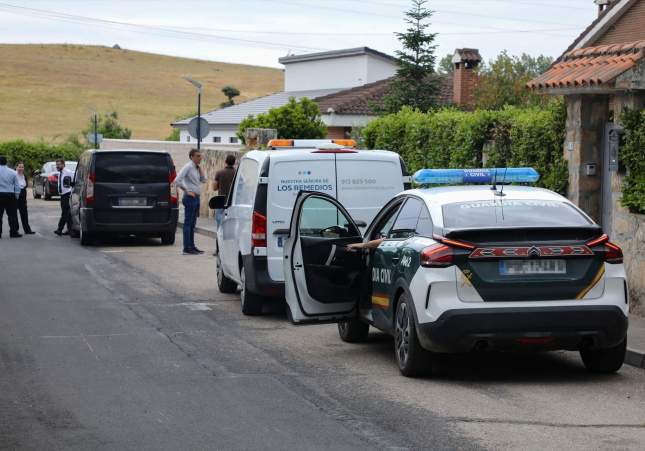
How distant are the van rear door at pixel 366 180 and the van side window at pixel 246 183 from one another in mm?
1011

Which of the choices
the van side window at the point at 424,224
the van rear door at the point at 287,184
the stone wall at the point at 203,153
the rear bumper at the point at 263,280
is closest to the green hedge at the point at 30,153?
the stone wall at the point at 203,153

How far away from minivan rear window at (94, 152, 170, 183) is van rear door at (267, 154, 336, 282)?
34.9 ft

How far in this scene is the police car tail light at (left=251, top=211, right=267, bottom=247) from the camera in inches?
523

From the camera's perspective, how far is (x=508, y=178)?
1098cm

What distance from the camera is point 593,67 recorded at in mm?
15016

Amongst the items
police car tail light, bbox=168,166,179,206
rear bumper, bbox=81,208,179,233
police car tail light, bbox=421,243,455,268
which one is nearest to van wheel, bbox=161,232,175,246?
rear bumper, bbox=81,208,179,233

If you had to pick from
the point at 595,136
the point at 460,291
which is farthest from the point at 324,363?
the point at 595,136

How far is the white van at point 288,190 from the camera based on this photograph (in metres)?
13.2

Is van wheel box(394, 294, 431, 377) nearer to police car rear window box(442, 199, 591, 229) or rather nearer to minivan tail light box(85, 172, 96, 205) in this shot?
police car rear window box(442, 199, 591, 229)

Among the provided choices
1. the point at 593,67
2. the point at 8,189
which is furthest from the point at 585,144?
the point at 8,189

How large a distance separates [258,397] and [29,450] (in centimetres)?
212

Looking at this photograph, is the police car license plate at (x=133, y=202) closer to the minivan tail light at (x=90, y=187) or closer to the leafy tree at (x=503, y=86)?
the minivan tail light at (x=90, y=187)

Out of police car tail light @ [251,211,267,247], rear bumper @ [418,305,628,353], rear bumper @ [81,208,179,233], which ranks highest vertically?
police car tail light @ [251,211,267,247]

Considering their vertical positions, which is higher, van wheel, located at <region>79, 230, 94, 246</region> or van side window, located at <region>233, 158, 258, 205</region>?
van side window, located at <region>233, 158, 258, 205</region>
